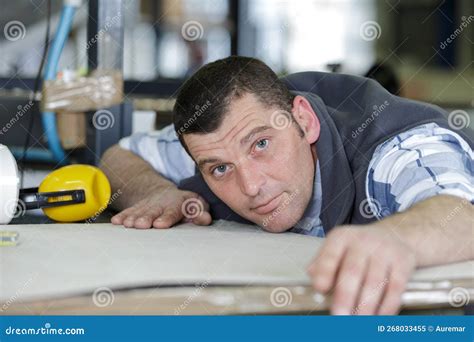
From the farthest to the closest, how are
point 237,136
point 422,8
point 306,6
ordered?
1. point 422,8
2. point 306,6
3. point 237,136

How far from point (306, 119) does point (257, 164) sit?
0.19m

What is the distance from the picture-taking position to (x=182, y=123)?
4.17 ft

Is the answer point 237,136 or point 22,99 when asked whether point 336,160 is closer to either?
point 237,136

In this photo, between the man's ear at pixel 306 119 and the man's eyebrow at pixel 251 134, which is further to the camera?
the man's ear at pixel 306 119

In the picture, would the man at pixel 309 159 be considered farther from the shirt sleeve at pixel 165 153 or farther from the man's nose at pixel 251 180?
the shirt sleeve at pixel 165 153

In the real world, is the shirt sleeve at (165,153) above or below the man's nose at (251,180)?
below

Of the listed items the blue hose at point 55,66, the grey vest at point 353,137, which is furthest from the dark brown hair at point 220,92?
the blue hose at point 55,66

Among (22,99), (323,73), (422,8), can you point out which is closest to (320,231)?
(323,73)

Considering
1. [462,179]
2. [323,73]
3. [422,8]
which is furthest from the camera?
[422,8]

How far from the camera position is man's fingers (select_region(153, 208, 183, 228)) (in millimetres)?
1215

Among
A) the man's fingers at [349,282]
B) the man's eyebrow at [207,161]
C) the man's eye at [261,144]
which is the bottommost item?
the man's eyebrow at [207,161]

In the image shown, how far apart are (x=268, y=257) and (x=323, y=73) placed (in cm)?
76

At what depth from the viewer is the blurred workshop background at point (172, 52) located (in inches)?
74.0

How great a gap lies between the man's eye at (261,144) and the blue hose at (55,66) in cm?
101
